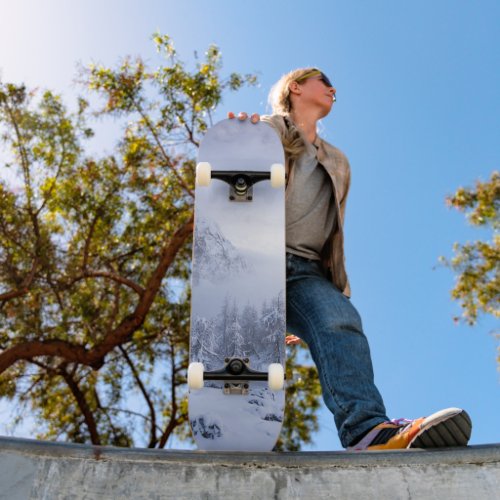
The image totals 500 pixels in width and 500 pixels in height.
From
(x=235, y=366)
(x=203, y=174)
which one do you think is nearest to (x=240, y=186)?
Result: (x=203, y=174)

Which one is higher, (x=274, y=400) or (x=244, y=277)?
(x=244, y=277)

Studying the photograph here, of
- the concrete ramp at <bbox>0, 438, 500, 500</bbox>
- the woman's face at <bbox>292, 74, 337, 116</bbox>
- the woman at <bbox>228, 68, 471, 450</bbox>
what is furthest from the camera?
the woman's face at <bbox>292, 74, 337, 116</bbox>

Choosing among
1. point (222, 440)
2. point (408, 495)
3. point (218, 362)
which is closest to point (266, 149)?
point (218, 362)

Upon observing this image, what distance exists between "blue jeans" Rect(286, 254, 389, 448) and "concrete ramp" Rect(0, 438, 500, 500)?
596 mm

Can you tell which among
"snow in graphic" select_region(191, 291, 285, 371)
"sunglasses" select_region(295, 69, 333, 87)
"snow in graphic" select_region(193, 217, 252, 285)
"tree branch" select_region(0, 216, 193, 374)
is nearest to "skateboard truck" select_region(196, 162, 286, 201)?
"snow in graphic" select_region(193, 217, 252, 285)

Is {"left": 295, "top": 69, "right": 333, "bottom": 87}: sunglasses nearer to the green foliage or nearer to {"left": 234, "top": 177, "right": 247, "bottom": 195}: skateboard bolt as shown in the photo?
{"left": 234, "top": 177, "right": 247, "bottom": 195}: skateboard bolt

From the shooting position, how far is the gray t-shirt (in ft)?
8.89

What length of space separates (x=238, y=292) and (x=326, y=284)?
48cm

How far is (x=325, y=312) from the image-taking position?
241cm

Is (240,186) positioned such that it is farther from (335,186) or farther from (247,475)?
(247,475)

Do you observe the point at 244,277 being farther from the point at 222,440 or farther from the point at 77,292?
the point at 77,292

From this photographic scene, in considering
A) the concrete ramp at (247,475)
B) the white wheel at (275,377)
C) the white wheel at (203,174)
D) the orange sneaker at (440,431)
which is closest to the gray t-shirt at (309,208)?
the white wheel at (203,174)

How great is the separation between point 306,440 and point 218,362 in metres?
6.13

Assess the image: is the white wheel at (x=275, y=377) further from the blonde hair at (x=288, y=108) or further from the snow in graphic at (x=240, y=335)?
the blonde hair at (x=288, y=108)
